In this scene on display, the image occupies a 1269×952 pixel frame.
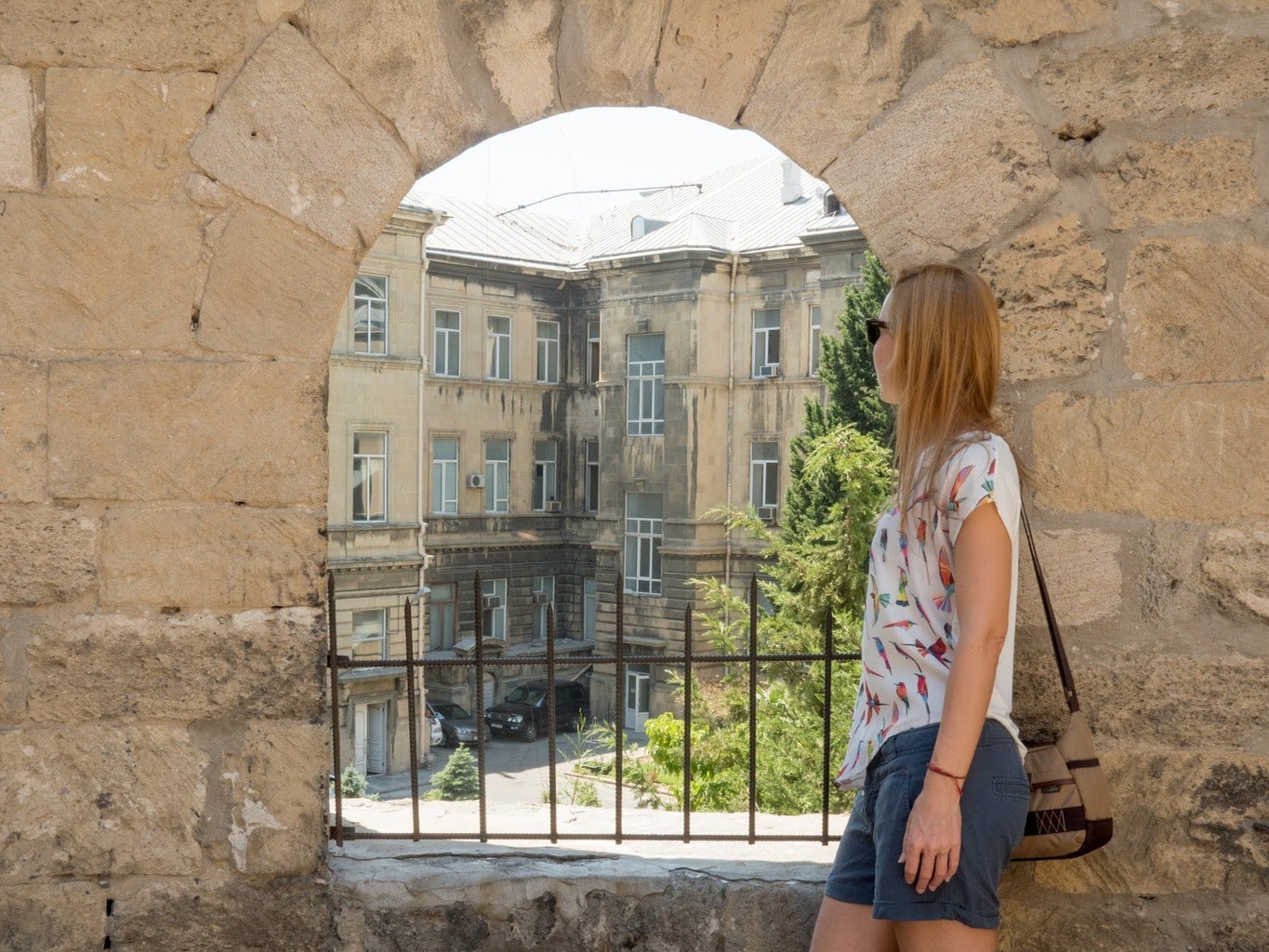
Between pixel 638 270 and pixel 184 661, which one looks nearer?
pixel 184 661

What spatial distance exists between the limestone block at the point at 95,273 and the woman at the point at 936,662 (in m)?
1.29

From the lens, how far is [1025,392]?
7.51ft

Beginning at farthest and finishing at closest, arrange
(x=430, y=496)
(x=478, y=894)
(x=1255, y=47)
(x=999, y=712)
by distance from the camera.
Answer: (x=430, y=496), (x=478, y=894), (x=1255, y=47), (x=999, y=712)

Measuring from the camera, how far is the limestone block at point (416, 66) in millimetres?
2303

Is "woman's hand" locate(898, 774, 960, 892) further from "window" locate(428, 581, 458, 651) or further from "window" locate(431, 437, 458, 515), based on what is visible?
"window" locate(431, 437, 458, 515)

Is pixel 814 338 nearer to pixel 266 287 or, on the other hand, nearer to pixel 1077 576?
pixel 1077 576

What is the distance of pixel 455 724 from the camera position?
1983cm

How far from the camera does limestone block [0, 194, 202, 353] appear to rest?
90.1 inches

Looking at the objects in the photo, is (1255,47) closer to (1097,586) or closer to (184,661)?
(1097,586)

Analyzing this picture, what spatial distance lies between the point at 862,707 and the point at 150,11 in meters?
1.78

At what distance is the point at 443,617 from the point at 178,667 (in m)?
21.7

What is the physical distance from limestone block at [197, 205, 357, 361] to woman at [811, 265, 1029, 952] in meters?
1.04

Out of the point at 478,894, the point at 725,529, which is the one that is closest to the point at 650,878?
the point at 478,894

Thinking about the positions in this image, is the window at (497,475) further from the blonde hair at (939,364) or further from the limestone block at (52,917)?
the blonde hair at (939,364)
